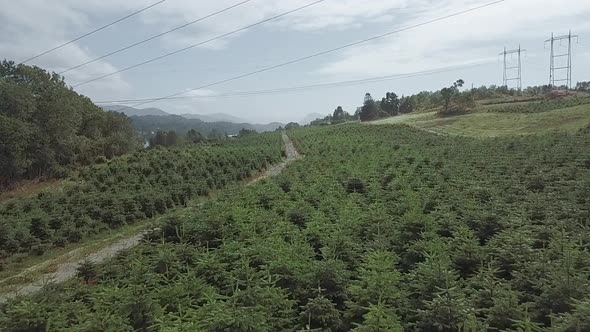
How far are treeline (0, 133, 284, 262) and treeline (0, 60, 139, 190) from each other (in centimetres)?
613

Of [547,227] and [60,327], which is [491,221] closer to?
[547,227]

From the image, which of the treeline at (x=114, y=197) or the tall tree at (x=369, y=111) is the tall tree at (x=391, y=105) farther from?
the treeline at (x=114, y=197)

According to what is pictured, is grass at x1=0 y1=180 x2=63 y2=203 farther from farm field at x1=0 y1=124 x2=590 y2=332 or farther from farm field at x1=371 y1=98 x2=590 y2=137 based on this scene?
farm field at x1=371 y1=98 x2=590 y2=137

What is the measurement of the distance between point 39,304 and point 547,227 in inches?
423

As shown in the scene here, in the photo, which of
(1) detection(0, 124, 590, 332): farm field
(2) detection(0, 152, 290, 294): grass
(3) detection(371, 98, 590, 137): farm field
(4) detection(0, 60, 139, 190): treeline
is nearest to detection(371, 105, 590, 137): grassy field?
(3) detection(371, 98, 590, 137): farm field

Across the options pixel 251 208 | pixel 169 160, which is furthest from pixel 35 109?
pixel 251 208

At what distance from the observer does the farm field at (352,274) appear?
6.22 meters

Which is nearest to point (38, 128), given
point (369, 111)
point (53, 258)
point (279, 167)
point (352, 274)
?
point (279, 167)

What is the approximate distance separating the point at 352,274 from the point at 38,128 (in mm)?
41398

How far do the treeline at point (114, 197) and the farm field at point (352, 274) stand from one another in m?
7.85

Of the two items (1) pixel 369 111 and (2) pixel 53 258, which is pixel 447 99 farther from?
(2) pixel 53 258

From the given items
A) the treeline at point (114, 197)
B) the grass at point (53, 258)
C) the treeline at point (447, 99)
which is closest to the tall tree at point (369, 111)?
the treeline at point (447, 99)

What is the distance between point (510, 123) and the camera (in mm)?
59031

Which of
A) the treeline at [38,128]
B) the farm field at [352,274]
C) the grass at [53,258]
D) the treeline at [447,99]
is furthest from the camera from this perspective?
the treeline at [447,99]
